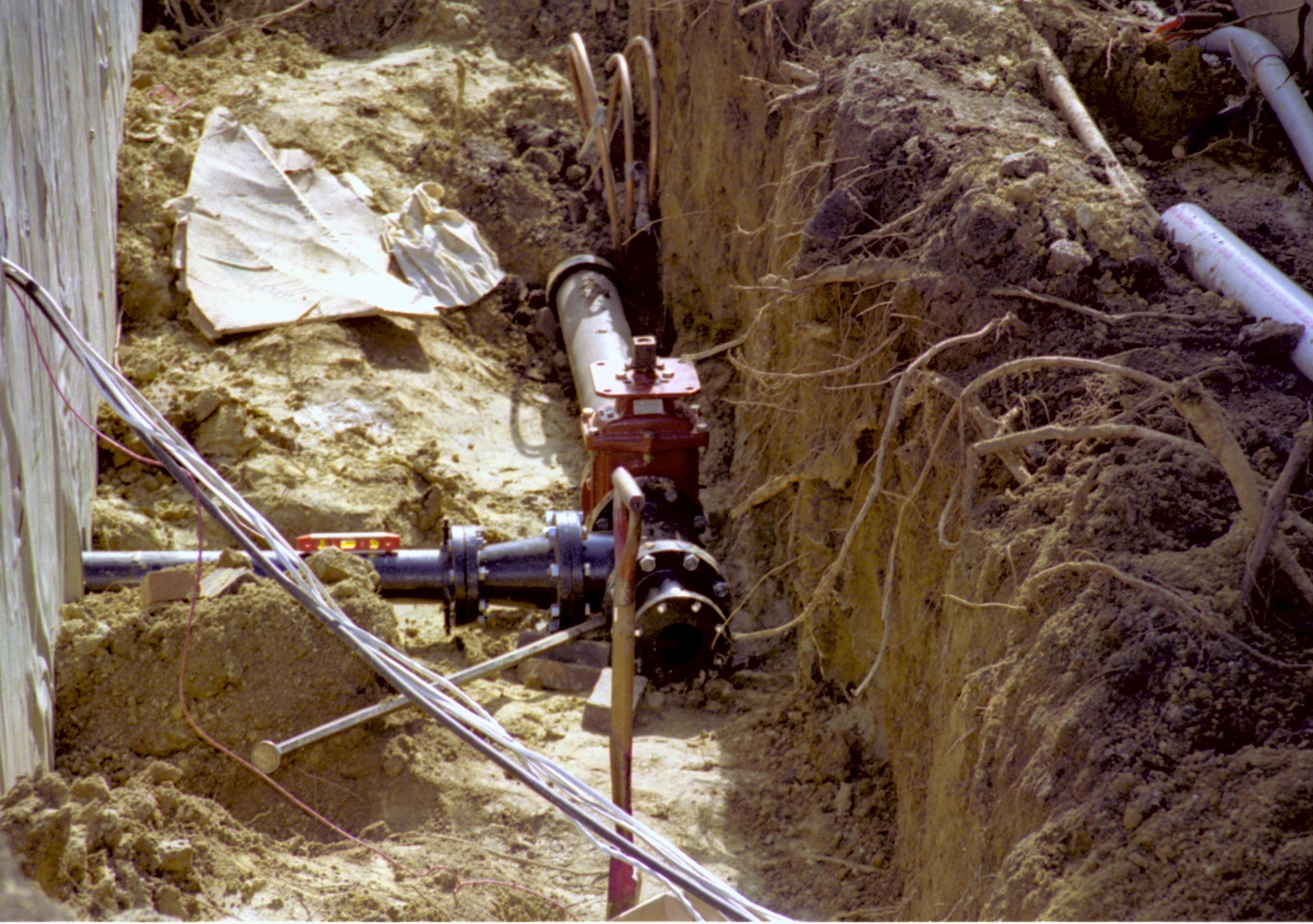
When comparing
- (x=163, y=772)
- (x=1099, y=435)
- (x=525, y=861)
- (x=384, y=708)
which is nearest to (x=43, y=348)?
(x=163, y=772)

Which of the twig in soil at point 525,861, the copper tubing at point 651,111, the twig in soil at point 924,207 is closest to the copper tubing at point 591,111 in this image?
the copper tubing at point 651,111

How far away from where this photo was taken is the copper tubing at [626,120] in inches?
224

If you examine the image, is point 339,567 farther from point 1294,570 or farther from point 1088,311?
point 1294,570

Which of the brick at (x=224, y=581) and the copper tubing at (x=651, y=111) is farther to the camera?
the copper tubing at (x=651, y=111)

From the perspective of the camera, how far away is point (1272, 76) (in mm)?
3768

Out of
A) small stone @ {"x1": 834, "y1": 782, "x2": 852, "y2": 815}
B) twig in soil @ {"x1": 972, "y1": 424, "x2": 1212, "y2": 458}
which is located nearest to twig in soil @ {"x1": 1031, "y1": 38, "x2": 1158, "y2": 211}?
twig in soil @ {"x1": 972, "y1": 424, "x2": 1212, "y2": 458}

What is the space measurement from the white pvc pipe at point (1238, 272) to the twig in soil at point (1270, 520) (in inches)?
26.3

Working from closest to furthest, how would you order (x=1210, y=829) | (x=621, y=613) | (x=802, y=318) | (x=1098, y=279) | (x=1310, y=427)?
1. (x=1210, y=829)
2. (x=1310, y=427)
3. (x=621, y=613)
4. (x=1098, y=279)
5. (x=802, y=318)

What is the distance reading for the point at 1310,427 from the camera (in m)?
2.13

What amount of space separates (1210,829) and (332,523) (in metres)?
3.63

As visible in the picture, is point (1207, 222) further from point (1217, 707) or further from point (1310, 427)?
point (1217, 707)

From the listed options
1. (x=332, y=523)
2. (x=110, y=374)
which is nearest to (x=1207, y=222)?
(x=110, y=374)

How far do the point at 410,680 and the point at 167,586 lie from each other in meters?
1.23

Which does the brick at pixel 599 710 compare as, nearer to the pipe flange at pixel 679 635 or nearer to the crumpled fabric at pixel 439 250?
the pipe flange at pixel 679 635
